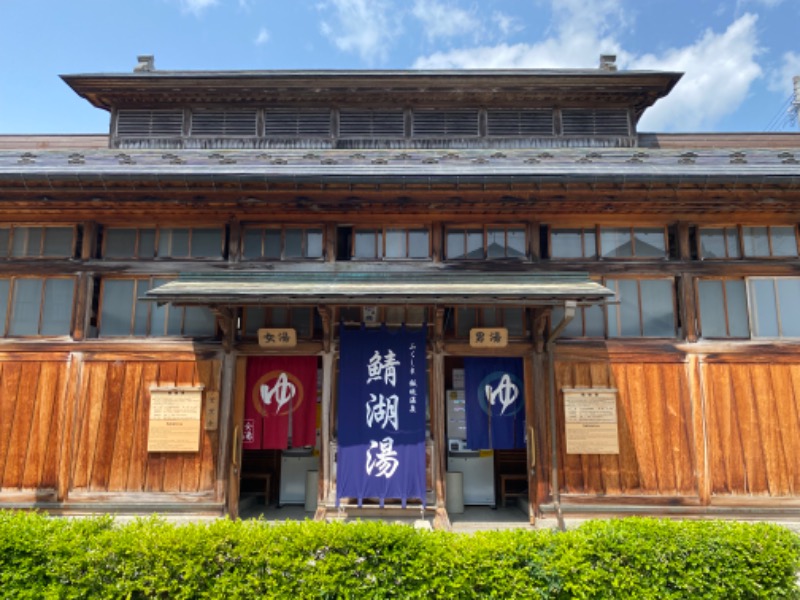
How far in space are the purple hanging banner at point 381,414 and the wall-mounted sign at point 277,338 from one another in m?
0.78

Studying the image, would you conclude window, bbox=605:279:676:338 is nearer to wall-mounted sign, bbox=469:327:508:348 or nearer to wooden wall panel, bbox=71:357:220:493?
wall-mounted sign, bbox=469:327:508:348

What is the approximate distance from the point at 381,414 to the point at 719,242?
6166 mm

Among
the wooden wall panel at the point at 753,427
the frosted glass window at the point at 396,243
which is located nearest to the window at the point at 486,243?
the frosted glass window at the point at 396,243

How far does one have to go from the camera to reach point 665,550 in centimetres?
479

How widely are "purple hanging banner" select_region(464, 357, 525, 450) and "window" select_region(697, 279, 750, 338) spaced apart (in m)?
3.04

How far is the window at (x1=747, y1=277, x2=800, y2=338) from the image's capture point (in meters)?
8.01

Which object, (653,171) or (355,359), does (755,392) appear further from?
(355,359)

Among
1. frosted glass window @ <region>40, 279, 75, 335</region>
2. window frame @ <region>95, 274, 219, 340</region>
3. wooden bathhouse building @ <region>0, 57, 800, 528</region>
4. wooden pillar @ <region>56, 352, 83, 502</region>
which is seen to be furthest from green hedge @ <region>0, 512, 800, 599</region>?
frosted glass window @ <region>40, 279, 75, 335</region>

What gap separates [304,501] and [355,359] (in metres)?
3.68

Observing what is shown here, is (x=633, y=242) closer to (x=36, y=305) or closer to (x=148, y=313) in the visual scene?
(x=148, y=313)

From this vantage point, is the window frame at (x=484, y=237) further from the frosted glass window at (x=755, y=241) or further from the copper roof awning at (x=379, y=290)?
the frosted glass window at (x=755, y=241)

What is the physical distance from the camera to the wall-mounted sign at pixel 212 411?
25.8 ft

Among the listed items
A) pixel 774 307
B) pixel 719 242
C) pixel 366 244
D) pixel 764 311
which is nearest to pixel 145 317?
pixel 366 244

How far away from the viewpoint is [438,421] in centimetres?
791
